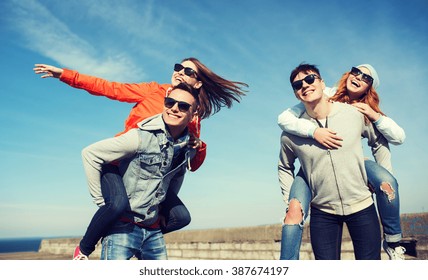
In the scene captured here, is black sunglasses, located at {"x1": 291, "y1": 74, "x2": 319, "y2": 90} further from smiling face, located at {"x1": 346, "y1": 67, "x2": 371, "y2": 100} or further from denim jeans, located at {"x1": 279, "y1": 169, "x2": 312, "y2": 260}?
denim jeans, located at {"x1": 279, "y1": 169, "x2": 312, "y2": 260}

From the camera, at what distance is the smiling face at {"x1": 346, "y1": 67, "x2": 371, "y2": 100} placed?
283 centimetres

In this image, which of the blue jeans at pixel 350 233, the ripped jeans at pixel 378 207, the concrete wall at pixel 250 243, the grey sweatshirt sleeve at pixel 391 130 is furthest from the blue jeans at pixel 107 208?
the concrete wall at pixel 250 243

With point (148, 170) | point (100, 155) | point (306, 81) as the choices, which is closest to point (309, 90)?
point (306, 81)

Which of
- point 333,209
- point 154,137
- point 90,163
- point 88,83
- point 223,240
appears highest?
point 88,83

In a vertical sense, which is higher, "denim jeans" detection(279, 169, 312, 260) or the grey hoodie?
the grey hoodie

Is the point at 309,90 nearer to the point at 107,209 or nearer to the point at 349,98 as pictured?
the point at 349,98

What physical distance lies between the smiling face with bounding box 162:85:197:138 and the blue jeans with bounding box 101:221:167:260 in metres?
0.75

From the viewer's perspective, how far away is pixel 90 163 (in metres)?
2.30

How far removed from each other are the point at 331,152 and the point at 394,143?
50 cm

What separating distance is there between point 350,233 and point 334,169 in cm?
53

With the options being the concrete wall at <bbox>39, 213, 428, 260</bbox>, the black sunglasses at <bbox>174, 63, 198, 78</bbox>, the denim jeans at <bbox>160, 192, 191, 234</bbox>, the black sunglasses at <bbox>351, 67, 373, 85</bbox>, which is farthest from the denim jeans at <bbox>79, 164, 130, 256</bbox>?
the concrete wall at <bbox>39, 213, 428, 260</bbox>

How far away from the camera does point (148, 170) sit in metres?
2.46
